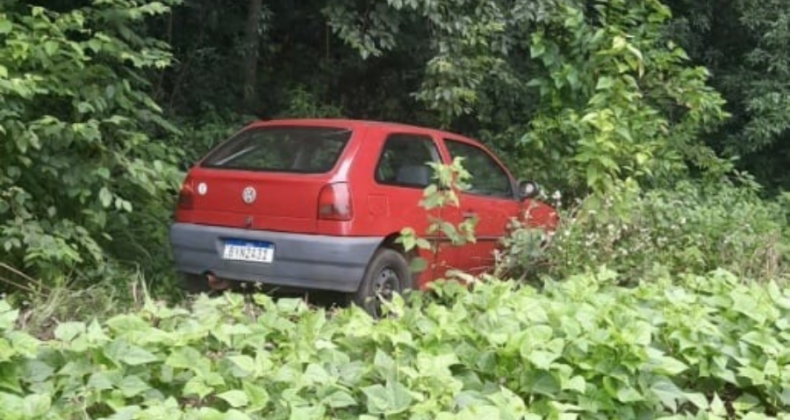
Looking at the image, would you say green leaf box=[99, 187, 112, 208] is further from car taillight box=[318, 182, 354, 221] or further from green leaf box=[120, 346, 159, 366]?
green leaf box=[120, 346, 159, 366]

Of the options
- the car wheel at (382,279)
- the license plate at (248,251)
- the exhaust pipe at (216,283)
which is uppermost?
the license plate at (248,251)

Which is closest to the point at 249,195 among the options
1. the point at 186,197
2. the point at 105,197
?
the point at 186,197

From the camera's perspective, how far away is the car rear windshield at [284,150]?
19.5ft

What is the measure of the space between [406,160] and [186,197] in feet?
5.22

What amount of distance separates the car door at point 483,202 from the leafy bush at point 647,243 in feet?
1.20

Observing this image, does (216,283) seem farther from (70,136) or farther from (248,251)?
(70,136)

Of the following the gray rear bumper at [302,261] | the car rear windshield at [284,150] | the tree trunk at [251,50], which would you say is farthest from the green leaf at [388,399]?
the tree trunk at [251,50]

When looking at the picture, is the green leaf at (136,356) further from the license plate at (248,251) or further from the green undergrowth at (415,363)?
the license plate at (248,251)

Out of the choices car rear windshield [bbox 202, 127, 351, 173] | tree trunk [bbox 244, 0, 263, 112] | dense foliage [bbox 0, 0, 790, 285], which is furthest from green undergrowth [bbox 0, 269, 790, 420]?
tree trunk [bbox 244, 0, 263, 112]

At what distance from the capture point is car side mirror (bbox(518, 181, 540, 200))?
7.41 metres

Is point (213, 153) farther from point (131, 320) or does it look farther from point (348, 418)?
point (348, 418)

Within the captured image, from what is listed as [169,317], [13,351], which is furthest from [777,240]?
[13,351]

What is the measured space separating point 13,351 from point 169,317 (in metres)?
0.63

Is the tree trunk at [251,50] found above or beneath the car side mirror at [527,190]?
above
